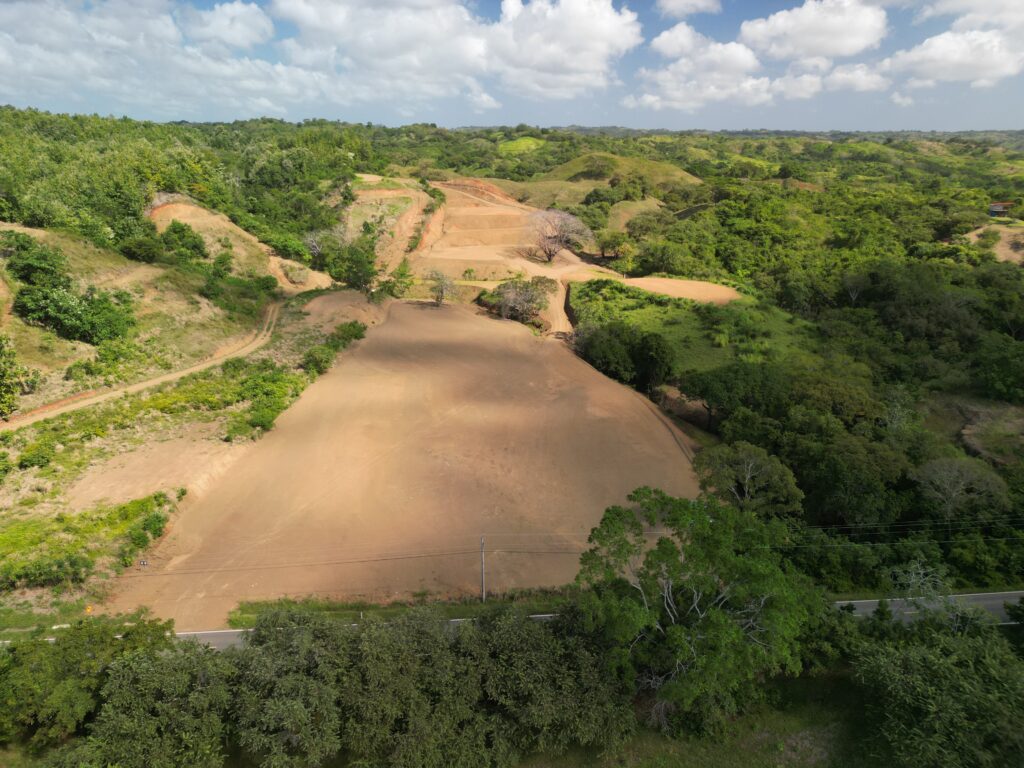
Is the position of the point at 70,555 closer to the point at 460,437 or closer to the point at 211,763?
the point at 211,763

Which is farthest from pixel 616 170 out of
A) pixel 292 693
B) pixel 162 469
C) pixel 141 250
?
pixel 292 693

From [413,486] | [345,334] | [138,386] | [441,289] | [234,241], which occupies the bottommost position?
[413,486]

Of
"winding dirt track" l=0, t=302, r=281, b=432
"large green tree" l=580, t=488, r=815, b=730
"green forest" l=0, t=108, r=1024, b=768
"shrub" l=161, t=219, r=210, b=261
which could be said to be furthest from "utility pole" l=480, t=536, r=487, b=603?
"shrub" l=161, t=219, r=210, b=261

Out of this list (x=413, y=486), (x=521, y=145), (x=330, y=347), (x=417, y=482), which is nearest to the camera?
(x=413, y=486)

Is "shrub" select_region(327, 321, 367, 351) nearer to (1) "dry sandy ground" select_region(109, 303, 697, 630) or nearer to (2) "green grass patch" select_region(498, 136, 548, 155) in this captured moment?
(1) "dry sandy ground" select_region(109, 303, 697, 630)

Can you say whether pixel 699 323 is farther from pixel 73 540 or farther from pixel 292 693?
pixel 73 540
